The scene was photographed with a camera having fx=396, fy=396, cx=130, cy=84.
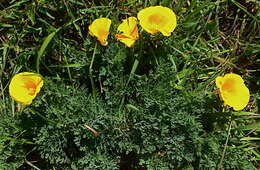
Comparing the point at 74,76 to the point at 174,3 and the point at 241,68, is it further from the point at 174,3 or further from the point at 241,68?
the point at 241,68

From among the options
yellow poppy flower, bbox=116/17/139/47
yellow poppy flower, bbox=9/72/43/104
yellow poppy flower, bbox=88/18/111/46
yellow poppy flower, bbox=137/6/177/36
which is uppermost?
yellow poppy flower, bbox=137/6/177/36

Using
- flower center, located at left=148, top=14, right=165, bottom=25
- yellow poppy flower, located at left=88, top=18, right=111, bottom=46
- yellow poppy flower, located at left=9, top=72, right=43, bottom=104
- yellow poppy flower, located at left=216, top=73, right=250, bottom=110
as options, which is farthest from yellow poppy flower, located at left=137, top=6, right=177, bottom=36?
yellow poppy flower, located at left=9, top=72, right=43, bottom=104

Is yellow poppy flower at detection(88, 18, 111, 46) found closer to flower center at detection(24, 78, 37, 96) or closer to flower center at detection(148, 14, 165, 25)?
flower center at detection(148, 14, 165, 25)

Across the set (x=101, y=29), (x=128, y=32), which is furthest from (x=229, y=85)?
(x=101, y=29)

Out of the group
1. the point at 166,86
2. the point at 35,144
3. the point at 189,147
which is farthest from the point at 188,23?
the point at 35,144

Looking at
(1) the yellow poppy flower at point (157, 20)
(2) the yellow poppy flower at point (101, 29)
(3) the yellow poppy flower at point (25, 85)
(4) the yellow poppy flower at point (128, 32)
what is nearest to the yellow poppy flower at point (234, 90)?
(1) the yellow poppy flower at point (157, 20)

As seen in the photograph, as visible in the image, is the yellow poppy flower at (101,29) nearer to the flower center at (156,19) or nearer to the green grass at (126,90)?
the green grass at (126,90)

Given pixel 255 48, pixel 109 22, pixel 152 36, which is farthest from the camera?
pixel 255 48
